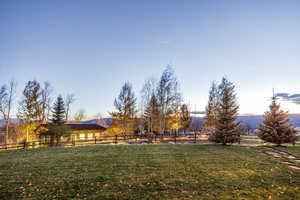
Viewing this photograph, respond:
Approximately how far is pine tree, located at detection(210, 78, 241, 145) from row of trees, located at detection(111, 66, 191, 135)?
30.9 feet

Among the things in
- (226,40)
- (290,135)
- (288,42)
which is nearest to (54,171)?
(290,135)

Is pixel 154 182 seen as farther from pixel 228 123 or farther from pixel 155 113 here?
pixel 155 113

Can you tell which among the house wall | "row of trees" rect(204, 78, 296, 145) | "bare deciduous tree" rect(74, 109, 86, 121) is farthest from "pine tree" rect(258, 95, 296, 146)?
"bare deciduous tree" rect(74, 109, 86, 121)

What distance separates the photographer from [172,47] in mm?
20516

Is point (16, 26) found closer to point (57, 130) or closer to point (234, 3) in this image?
point (57, 130)

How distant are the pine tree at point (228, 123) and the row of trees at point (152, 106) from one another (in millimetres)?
9418

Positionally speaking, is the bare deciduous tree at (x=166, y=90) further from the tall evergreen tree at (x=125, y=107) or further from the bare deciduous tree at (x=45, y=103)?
the bare deciduous tree at (x=45, y=103)

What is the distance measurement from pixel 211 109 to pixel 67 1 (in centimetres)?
2725

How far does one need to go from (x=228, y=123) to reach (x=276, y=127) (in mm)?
4106

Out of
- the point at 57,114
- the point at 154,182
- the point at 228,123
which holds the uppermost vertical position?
the point at 57,114

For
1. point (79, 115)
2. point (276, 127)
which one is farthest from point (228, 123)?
point (79, 115)

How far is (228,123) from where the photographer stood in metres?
13.8

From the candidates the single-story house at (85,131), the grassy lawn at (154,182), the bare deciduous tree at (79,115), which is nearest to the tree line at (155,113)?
the single-story house at (85,131)

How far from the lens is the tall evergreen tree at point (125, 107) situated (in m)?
28.1
